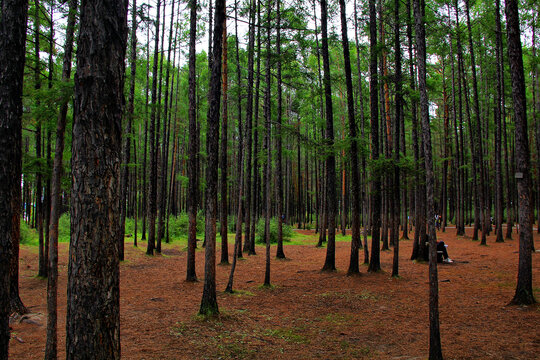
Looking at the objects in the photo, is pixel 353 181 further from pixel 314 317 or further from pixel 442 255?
pixel 442 255

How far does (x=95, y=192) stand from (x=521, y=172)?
8.65 meters

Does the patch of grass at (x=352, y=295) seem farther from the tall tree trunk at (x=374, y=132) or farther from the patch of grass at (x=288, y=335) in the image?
the patch of grass at (x=288, y=335)

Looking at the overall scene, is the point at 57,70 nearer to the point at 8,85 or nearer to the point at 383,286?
the point at 8,85

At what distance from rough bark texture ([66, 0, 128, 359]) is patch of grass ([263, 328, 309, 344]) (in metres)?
4.15

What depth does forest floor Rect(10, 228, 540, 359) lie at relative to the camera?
5.61 metres

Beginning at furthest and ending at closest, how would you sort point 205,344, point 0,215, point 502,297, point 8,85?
point 502,297 < point 205,344 < point 8,85 < point 0,215

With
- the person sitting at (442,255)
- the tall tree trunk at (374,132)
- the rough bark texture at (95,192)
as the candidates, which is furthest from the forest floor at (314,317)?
the rough bark texture at (95,192)

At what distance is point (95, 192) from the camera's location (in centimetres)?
283

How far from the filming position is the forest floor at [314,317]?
5613 mm

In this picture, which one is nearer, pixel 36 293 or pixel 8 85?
pixel 8 85

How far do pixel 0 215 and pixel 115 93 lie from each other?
214cm

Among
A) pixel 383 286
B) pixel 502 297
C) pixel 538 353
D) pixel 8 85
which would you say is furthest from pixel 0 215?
pixel 502 297

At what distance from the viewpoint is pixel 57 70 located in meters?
11.4

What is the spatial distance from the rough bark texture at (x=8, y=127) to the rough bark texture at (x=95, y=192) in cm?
141
